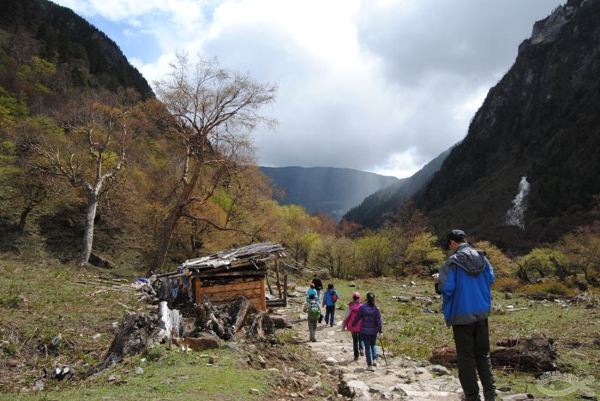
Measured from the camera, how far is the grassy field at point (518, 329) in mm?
10029

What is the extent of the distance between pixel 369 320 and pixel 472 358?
16.8ft

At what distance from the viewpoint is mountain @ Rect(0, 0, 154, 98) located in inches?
3543

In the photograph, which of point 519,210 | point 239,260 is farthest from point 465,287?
point 519,210

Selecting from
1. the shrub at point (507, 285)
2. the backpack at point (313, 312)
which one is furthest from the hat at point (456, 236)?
the shrub at point (507, 285)

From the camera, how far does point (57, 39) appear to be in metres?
104

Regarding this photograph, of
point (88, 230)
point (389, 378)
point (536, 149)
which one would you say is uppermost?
point (536, 149)

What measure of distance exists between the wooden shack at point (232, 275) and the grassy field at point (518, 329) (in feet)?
18.1

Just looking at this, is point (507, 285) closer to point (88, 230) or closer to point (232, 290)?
point (232, 290)

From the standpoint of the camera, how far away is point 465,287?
5.66 meters

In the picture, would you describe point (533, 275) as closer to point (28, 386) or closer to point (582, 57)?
point (28, 386)

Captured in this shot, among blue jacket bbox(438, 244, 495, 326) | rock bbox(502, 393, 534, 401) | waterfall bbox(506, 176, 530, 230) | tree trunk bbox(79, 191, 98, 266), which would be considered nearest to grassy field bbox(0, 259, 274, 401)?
blue jacket bbox(438, 244, 495, 326)

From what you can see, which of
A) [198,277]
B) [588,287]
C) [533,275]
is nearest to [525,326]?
[198,277]

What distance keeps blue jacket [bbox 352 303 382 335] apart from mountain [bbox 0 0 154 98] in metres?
85.2

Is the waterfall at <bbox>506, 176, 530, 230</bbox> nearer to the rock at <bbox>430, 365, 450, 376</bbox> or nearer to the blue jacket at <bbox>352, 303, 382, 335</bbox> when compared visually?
the blue jacket at <bbox>352, 303, 382, 335</bbox>
